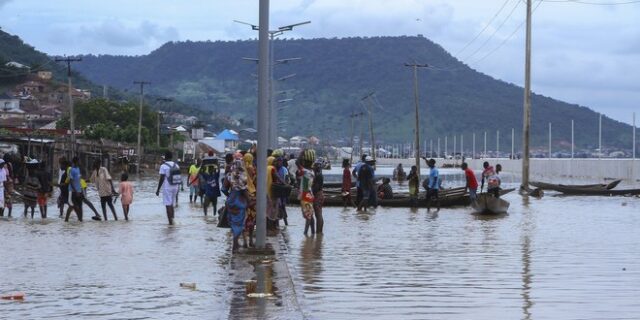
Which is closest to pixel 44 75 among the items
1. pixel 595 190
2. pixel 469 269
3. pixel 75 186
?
pixel 595 190

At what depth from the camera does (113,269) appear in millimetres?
14609

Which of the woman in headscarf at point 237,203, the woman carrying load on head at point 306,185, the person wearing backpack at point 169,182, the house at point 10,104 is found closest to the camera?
the woman in headscarf at point 237,203

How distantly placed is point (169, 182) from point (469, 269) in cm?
1066

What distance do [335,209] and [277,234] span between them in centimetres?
1153

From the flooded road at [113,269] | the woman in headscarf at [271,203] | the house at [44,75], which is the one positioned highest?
the house at [44,75]

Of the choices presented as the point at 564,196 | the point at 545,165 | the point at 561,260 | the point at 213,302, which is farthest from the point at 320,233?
the point at 545,165

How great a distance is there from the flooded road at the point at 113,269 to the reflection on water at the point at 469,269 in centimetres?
123

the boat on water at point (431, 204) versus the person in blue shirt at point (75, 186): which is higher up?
the person in blue shirt at point (75, 186)

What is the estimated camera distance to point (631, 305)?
10938mm

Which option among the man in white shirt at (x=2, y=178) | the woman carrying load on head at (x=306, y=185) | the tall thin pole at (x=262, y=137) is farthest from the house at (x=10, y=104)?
the tall thin pole at (x=262, y=137)

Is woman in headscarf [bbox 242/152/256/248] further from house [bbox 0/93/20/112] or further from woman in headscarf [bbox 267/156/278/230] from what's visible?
house [bbox 0/93/20/112]

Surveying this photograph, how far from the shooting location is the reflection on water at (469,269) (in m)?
10.9

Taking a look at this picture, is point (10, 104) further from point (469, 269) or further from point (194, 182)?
point (469, 269)

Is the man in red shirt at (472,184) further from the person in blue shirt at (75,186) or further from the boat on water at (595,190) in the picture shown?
the boat on water at (595,190)
